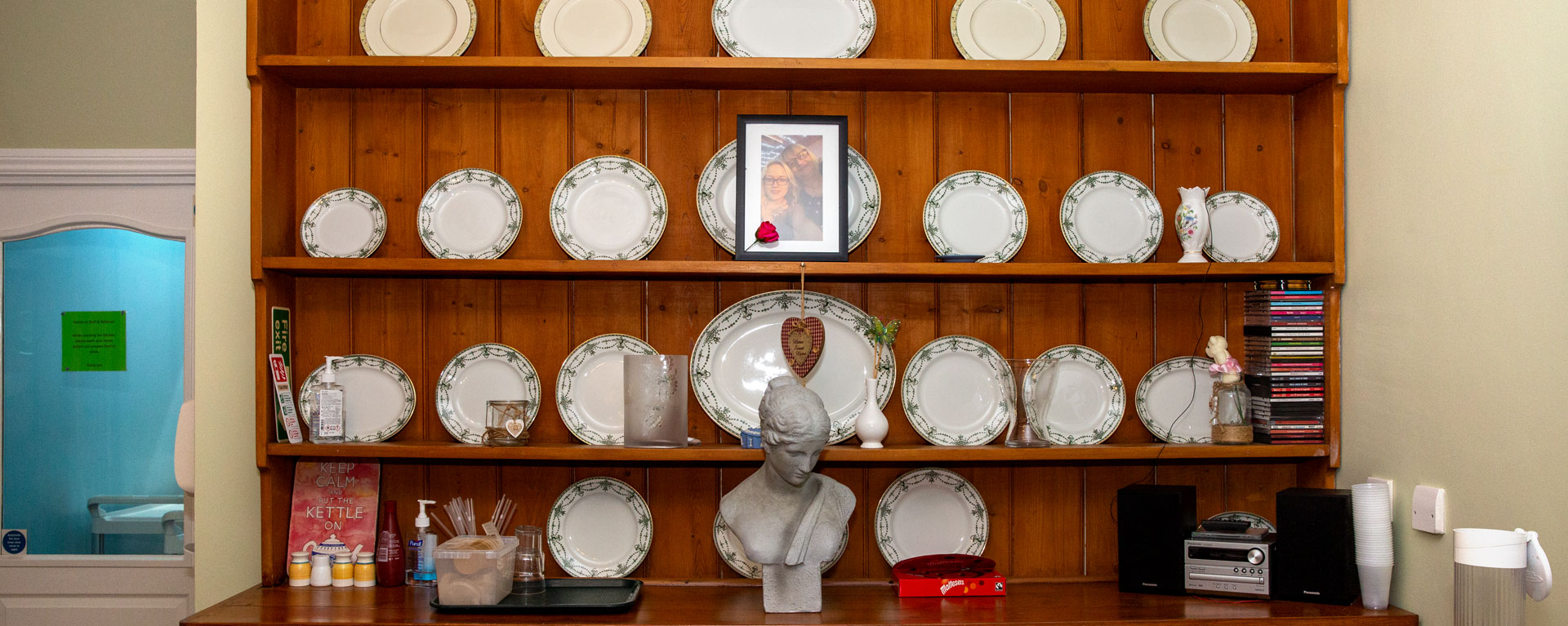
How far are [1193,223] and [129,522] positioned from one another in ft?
10.3

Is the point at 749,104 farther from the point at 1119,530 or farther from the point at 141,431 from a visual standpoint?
the point at 141,431

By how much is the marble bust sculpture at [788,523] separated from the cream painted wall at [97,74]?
205 centimetres

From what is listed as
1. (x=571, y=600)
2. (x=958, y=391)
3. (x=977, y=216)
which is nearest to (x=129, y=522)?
(x=571, y=600)

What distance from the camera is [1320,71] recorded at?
2.28 metres

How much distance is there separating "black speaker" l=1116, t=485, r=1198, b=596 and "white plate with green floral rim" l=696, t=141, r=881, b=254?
0.90 meters

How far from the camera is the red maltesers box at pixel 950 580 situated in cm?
223

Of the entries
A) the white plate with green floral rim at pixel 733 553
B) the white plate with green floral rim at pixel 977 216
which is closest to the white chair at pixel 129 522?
the white plate with green floral rim at pixel 733 553

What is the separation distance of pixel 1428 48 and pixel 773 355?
1574 mm

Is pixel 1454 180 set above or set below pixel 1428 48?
below

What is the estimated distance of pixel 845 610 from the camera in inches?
83.7

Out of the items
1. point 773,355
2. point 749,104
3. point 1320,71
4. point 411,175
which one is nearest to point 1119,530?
point 773,355

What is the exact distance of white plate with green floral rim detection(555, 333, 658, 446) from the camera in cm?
239

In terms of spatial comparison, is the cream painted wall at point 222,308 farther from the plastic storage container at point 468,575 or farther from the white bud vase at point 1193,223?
the white bud vase at point 1193,223

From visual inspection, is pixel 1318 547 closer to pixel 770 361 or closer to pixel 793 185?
pixel 770 361
